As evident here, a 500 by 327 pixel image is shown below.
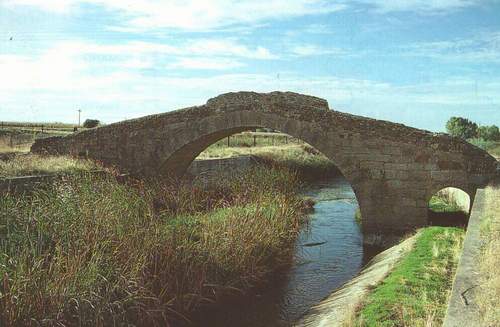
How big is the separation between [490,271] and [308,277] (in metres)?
6.03

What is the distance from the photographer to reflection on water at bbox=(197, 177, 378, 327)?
29.7ft

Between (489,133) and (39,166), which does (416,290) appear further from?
(489,133)

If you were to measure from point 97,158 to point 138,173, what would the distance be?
1.72 metres

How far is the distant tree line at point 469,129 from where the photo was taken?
4741cm

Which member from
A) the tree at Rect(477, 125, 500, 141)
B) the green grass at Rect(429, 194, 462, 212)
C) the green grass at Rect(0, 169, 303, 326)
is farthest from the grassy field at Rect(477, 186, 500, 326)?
the tree at Rect(477, 125, 500, 141)

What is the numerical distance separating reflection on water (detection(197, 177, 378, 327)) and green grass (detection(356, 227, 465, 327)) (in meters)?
1.86

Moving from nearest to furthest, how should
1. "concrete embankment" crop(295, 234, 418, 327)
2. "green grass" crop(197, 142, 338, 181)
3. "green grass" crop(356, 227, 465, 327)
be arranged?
"green grass" crop(356, 227, 465, 327) → "concrete embankment" crop(295, 234, 418, 327) → "green grass" crop(197, 142, 338, 181)

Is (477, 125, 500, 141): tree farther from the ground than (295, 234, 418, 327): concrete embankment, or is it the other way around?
(477, 125, 500, 141): tree

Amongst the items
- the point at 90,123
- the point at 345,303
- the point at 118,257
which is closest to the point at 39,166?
the point at 118,257

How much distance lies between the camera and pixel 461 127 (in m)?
53.8

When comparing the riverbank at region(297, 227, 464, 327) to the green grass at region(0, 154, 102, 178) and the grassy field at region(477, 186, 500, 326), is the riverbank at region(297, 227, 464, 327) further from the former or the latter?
the green grass at region(0, 154, 102, 178)

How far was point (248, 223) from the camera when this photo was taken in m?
10.7

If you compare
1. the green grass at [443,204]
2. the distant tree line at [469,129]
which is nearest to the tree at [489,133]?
the distant tree line at [469,129]

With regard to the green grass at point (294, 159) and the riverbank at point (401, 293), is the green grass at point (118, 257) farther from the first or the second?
the green grass at point (294, 159)
